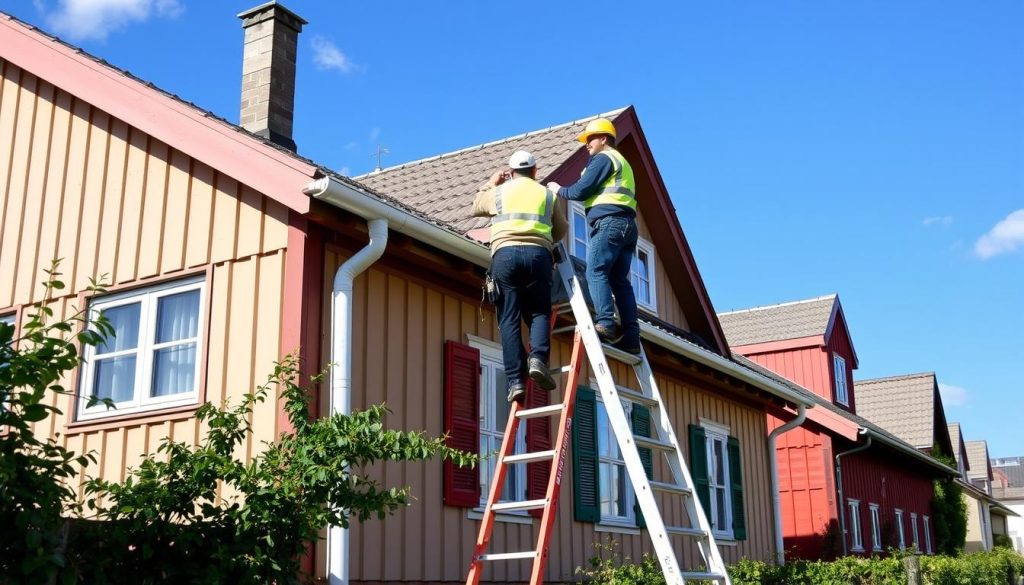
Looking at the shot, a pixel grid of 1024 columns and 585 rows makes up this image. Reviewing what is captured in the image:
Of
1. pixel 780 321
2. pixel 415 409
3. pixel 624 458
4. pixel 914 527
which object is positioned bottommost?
pixel 624 458

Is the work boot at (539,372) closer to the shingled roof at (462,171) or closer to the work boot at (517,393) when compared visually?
the work boot at (517,393)

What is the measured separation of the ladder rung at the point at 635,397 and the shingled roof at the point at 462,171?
12.1ft

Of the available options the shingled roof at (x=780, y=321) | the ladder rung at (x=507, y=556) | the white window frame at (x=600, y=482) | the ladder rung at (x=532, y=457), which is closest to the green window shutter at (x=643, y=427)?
the white window frame at (x=600, y=482)

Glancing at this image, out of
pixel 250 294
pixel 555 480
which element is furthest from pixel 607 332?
pixel 250 294

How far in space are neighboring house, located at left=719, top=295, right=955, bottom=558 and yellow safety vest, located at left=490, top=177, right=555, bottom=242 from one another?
47.2 ft

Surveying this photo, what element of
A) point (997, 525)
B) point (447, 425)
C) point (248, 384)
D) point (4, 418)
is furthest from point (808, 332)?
point (997, 525)

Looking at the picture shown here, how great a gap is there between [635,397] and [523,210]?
1424 millimetres

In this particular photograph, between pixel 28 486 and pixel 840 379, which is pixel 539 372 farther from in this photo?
pixel 840 379

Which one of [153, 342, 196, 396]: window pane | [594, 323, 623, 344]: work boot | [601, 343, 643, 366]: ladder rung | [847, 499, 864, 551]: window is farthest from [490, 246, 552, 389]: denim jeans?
[847, 499, 864, 551]: window

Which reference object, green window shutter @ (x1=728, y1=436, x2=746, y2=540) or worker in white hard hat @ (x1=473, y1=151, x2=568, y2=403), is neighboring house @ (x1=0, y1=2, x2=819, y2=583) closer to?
worker in white hard hat @ (x1=473, y1=151, x2=568, y2=403)

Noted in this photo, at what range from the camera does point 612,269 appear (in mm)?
7910

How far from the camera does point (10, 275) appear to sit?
9859 millimetres

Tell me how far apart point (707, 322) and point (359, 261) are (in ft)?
26.2

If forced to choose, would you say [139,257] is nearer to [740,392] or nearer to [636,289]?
[636,289]
